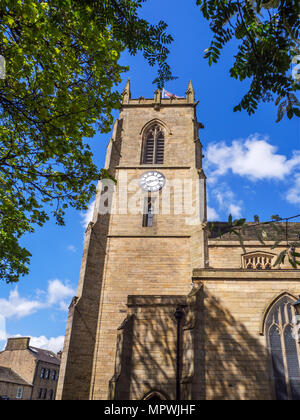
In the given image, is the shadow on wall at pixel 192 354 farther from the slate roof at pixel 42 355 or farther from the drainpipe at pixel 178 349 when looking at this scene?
the slate roof at pixel 42 355

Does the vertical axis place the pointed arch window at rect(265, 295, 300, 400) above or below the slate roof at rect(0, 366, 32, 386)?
below

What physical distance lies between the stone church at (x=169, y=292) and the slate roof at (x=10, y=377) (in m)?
31.1

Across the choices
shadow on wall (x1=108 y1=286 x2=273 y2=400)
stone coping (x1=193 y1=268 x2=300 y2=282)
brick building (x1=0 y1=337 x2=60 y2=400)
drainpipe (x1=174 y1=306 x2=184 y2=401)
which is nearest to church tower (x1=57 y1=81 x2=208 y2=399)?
shadow on wall (x1=108 y1=286 x2=273 y2=400)

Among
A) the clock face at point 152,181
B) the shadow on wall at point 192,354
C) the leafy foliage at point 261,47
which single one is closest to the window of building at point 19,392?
the clock face at point 152,181

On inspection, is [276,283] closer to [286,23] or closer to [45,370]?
[286,23]

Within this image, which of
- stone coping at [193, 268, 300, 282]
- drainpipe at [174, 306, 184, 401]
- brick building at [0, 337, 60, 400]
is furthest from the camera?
brick building at [0, 337, 60, 400]

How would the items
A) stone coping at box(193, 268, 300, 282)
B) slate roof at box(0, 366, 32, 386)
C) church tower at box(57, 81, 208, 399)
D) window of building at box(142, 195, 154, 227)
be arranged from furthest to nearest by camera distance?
slate roof at box(0, 366, 32, 386), window of building at box(142, 195, 154, 227), church tower at box(57, 81, 208, 399), stone coping at box(193, 268, 300, 282)

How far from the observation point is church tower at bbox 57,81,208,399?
13.0 metres

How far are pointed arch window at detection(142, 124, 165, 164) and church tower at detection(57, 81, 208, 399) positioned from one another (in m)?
0.09

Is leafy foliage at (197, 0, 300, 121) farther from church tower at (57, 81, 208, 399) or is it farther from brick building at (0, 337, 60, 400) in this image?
brick building at (0, 337, 60, 400)

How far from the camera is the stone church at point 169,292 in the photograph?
11477mm

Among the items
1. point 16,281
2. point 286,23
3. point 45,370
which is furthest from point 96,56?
point 45,370

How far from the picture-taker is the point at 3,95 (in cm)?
628

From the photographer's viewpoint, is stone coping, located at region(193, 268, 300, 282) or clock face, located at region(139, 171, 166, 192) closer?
stone coping, located at region(193, 268, 300, 282)
